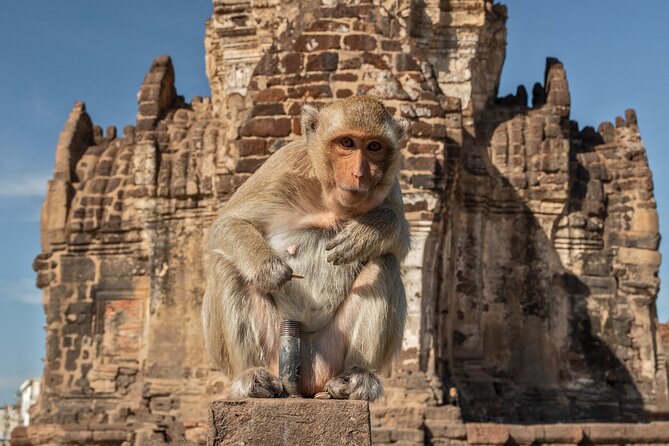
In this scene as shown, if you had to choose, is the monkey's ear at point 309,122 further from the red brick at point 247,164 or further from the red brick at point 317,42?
the red brick at point 317,42

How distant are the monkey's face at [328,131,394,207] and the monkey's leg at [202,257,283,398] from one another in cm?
63

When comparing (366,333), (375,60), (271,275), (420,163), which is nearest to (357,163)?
(271,275)

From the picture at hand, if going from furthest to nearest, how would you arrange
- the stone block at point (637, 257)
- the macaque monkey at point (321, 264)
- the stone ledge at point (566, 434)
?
1. the stone block at point (637, 257)
2. the stone ledge at point (566, 434)
3. the macaque monkey at point (321, 264)

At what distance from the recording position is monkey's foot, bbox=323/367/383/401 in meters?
5.23

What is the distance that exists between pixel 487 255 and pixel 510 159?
4.46 ft

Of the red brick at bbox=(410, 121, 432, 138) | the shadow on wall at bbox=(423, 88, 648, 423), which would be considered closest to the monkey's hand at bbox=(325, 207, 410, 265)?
the red brick at bbox=(410, 121, 432, 138)

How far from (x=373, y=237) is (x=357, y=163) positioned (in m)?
0.41

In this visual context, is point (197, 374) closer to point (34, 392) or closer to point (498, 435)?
point (498, 435)

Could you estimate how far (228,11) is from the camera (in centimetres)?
1670

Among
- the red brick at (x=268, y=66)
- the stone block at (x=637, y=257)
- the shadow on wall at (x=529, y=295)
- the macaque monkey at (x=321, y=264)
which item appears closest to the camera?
the macaque monkey at (x=321, y=264)

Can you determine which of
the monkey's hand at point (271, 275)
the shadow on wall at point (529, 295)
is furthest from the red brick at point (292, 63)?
the monkey's hand at point (271, 275)

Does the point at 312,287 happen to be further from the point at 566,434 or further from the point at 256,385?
Result: the point at 566,434

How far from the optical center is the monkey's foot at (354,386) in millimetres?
5234

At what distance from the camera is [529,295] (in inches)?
594
